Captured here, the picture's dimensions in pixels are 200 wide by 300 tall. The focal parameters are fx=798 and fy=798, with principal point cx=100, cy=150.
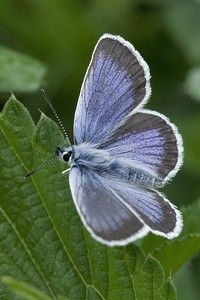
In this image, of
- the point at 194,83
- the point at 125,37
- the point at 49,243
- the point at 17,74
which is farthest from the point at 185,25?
the point at 49,243

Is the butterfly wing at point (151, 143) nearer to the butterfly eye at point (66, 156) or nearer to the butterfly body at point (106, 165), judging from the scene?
the butterfly body at point (106, 165)

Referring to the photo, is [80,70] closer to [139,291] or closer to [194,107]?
[194,107]

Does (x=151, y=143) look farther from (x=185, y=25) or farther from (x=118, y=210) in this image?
(x=185, y=25)

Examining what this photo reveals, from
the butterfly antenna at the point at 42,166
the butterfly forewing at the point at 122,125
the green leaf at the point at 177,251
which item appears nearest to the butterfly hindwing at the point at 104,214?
the butterfly forewing at the point at 122,125

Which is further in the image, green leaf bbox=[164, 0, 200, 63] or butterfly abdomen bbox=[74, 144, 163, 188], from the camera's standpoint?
green leaf bbox=[164, 0, 200, 63]

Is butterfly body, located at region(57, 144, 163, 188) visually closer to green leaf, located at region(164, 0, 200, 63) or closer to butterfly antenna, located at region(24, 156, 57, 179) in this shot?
butterfly antenna, located at region(24, 156, 57, 179)

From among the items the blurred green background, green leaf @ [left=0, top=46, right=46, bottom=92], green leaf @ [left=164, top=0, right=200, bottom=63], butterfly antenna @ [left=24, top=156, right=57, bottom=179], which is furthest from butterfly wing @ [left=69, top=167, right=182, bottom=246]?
green leaf @ [left=164, top=0, right=200, bottom=63]
